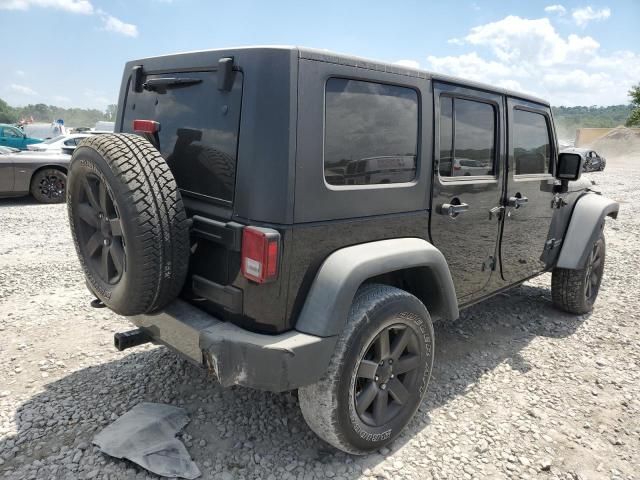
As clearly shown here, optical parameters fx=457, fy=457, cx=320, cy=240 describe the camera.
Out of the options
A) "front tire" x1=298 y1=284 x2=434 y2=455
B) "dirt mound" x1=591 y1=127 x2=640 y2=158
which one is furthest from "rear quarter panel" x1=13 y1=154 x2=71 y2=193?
"dirt mound" x1=591 y1=127 x2=640 y2=158

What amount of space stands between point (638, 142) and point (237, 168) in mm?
46327

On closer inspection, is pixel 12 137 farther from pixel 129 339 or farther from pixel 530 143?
pixel 530 143

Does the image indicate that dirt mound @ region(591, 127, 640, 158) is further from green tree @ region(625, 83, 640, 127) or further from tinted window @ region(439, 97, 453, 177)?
tinted window @ region(439, 97, 453, 177)

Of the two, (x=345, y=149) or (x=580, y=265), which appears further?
(x=580, y=265)

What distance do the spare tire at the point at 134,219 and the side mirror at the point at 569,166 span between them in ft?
10.4

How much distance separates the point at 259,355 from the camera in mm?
1955

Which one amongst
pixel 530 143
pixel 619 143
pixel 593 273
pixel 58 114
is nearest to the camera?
pixel 530 143

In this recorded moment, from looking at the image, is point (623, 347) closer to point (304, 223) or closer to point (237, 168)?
point (304, 223)

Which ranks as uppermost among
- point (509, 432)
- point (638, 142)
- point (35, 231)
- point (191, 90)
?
point (638, 142)

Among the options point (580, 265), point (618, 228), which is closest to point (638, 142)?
point (618, 228)

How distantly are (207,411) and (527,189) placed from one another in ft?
9.06

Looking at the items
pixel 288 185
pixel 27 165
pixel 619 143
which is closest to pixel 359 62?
pixel 288 185

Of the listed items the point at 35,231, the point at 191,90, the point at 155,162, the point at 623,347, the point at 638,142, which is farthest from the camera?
the point at 638,142

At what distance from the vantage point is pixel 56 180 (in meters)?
8.97
